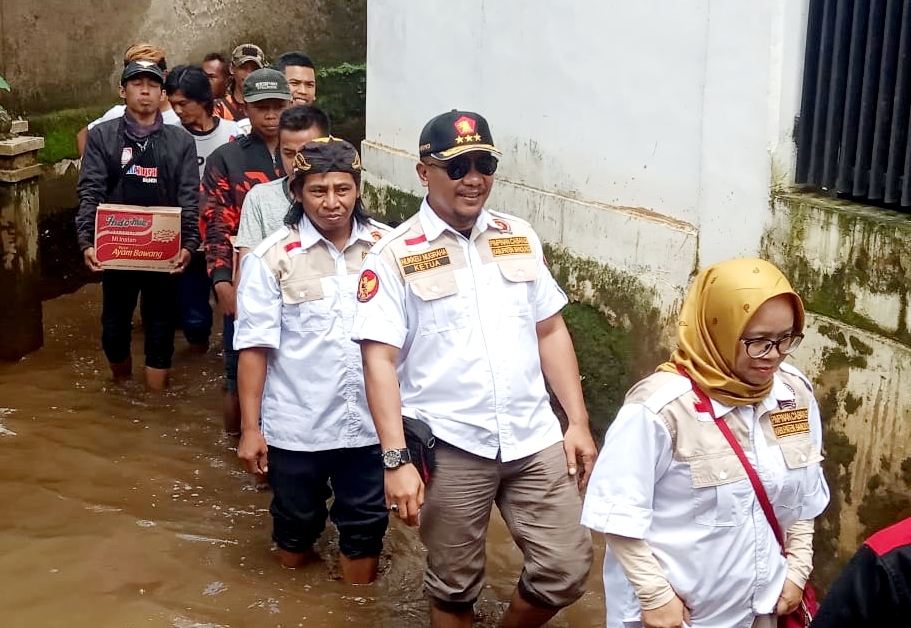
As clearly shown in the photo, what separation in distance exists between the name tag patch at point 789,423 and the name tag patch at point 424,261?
1.37m

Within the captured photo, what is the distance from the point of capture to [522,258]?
412 centimetres

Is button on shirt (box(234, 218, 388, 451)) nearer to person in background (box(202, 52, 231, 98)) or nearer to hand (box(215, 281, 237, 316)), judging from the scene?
hand (box(215, 281, 237, 316))

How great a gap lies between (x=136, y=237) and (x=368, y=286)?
3240 millimetres

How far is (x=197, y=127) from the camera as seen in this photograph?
7520 millimetres

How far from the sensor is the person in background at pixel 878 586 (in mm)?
1927

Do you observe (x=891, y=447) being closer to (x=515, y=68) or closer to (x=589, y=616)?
(x=589, y=616)

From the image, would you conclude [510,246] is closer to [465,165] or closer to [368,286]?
[465,165]

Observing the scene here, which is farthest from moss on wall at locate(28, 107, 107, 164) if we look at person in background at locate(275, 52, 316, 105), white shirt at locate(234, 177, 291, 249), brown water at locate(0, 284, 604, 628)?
white shirt at locate(234, 177, 291, 249)

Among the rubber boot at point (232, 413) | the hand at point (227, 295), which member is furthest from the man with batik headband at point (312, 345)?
the rubber boot at point (232, 413)

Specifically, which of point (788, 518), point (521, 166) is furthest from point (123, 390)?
point (788, 518)

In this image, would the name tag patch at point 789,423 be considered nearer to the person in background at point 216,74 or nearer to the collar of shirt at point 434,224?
the collar of shirt at point 434,224

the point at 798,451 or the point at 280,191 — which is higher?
the point at 280,191

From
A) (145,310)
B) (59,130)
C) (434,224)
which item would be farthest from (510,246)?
(59,130)

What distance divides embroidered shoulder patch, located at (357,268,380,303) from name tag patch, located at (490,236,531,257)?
42cm
